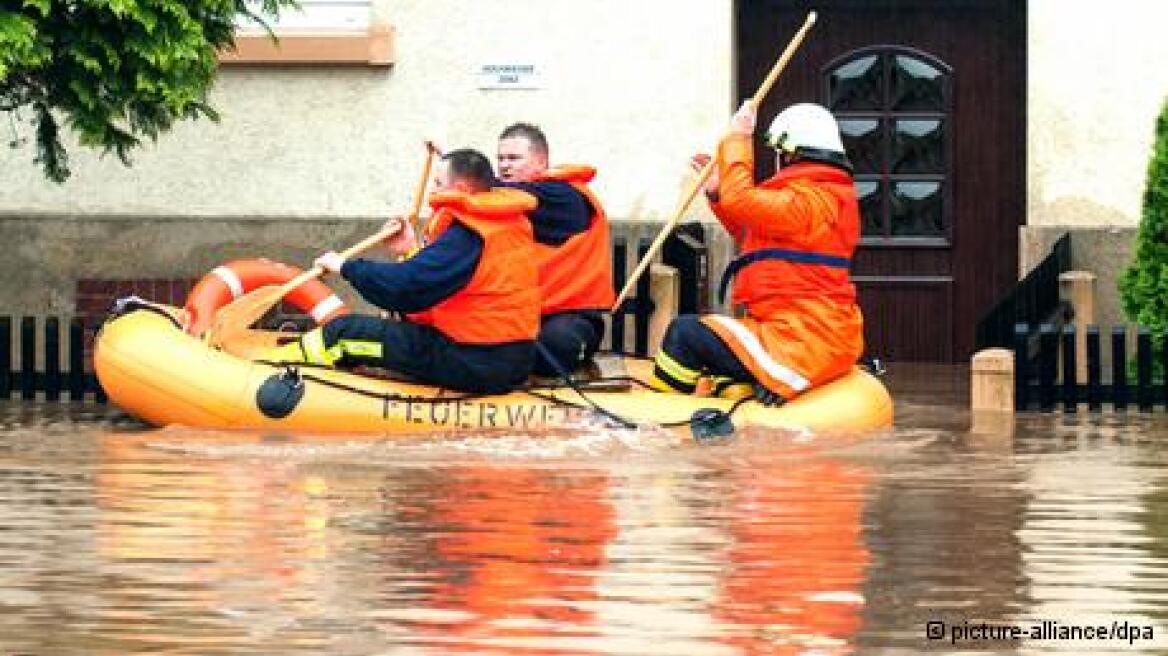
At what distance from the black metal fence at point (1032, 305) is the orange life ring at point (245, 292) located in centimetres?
386

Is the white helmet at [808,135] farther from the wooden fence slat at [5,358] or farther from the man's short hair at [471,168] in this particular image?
the wooden fence slat at [5,358]

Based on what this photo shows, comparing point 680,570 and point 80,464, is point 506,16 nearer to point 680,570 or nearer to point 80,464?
point 80,464

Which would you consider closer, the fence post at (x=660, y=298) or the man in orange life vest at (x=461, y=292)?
the man in orange life vest at (x=461, y=292)

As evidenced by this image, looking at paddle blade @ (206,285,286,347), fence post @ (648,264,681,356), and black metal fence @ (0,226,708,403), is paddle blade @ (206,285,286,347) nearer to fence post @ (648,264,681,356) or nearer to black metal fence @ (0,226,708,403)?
black metal fence @ (0,226,708,403)

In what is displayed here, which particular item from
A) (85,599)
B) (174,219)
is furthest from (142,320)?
(85,599)

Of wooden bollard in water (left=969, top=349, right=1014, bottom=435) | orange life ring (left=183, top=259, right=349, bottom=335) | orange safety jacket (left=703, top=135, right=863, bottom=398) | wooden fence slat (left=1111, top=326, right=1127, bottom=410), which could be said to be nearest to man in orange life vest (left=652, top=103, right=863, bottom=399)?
orange safety jacket (left=703, top=135, right=863, bottom=398)

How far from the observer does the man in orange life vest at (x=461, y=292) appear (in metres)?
20.2

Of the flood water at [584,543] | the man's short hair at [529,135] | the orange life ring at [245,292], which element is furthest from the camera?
the orange life ring at [245,292]

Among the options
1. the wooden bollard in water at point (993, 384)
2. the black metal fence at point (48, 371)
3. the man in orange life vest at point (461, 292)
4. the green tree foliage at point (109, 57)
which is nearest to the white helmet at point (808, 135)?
the man in orange life vest at point (461, 292)

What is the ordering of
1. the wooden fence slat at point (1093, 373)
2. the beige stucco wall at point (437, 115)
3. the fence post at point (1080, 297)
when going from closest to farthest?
the wooden fence slat at point (1093, 373) < the fence post at point (1080, 297) < the beige stucco wall at point (437, 115)

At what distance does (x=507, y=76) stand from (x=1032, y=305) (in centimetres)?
427

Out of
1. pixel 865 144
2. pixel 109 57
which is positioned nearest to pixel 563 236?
pixel 109 57

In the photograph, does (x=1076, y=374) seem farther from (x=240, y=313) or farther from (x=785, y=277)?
(x=240, y=313)

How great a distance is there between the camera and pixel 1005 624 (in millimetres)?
12172
